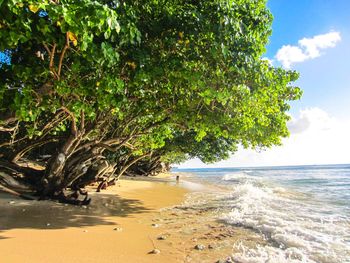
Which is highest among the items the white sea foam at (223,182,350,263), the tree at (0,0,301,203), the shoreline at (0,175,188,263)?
the tree at (0,0,301,203)

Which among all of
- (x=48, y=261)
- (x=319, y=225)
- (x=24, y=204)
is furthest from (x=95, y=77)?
(x=319, y=225)

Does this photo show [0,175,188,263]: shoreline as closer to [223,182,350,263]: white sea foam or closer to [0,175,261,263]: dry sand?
[0,175,261,263]: dry sand

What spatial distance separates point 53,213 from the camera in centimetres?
855

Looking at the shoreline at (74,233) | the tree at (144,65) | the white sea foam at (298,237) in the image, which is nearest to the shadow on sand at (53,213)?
the shoreline at (74,233)

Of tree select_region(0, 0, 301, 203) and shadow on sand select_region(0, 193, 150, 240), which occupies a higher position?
tree select_region(0, 0, 301, 203)

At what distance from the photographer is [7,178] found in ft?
35.1

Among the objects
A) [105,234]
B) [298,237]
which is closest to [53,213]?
[105,234]

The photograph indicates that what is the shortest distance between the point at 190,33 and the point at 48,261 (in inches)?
213

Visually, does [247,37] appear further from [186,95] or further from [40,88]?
[40,88]

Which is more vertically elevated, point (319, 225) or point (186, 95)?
point (186, 95)

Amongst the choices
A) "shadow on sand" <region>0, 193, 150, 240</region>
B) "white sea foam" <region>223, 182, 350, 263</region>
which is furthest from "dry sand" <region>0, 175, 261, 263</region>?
"white sea foam" <region>223, 182, 350, 263</region>

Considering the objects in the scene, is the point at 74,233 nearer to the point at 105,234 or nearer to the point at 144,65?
the point at 105,234

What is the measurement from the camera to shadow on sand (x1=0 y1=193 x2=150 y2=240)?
23.5 feet

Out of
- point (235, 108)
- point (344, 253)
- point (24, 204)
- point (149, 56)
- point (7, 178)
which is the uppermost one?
point (149, 56)
